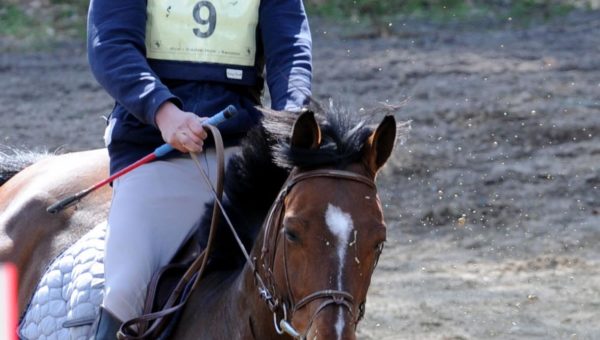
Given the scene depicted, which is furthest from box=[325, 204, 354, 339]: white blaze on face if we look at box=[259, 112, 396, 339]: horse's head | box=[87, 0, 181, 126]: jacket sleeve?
box=[87, 0, 181, 126]: jacket sleeve

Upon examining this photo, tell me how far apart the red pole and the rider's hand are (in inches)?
37.5

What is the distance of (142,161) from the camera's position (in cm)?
425

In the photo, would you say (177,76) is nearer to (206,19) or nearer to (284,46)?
(206,19)

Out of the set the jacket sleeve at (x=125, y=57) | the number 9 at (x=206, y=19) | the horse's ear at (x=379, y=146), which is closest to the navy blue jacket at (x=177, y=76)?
the jacket sleeve at (x=125, y=57)

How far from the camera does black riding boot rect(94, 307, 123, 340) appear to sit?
4.11 m

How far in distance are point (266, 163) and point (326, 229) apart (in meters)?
0.52

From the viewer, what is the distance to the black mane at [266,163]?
11.7 ft

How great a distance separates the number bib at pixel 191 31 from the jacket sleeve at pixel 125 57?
6cm

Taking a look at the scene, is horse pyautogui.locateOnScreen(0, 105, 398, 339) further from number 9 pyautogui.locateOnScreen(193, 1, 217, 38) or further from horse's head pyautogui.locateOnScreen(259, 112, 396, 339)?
number 9 pyautogui.locateOnScreen(193, 1, 217, 38)

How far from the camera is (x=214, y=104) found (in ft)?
14.3

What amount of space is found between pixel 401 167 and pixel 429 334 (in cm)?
268

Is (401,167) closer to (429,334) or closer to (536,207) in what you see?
(536,207)

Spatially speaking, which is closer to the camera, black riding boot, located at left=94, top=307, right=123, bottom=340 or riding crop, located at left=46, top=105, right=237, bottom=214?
riding crop, located at left=46, top=105, right=237, bottom=214

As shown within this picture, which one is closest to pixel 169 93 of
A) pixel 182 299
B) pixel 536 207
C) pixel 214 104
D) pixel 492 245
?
pixel 214 104
